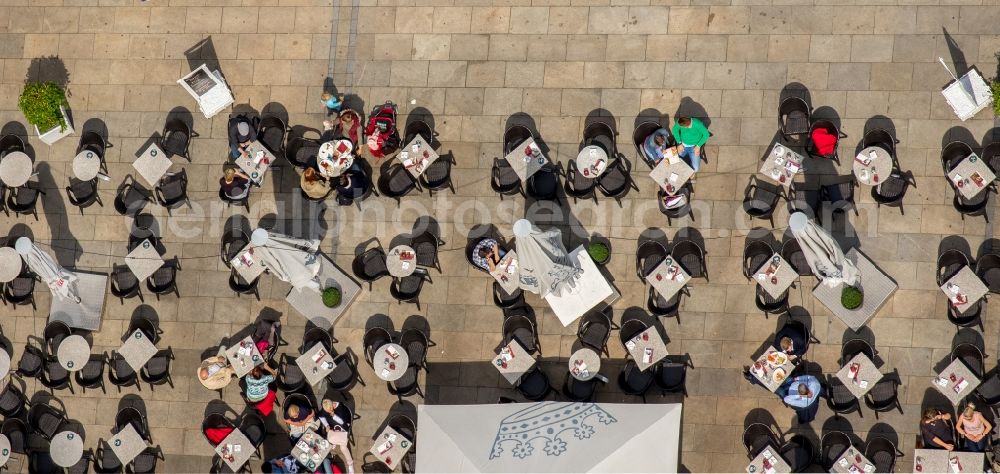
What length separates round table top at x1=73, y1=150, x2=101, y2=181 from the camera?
60.8ft

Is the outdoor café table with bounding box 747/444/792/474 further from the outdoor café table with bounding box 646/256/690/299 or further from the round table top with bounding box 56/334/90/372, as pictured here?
the round table top with bounding box 56/334/90/372

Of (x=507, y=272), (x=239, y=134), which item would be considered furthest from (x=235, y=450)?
(x=507, y=272)

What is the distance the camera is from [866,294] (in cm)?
1711

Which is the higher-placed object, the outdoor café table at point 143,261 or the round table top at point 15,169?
the round table top at point 15,169

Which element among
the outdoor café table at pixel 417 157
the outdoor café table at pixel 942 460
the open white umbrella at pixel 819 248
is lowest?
the outdoor café table at pixel 942 460

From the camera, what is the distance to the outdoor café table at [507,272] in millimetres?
17484

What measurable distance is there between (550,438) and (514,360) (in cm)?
268

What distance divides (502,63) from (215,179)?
737cm

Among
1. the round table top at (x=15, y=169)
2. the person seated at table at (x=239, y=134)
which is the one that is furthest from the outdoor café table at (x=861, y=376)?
the round table top at (x=15, y=169)

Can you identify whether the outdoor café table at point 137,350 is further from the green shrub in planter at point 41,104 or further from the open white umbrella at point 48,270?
the green shrub in planter at point 41,104

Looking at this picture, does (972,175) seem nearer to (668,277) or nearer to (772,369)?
(772,369)

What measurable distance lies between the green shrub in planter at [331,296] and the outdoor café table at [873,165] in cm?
1178

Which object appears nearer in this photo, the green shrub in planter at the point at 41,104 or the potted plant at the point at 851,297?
the potted plant at the point at 851,297

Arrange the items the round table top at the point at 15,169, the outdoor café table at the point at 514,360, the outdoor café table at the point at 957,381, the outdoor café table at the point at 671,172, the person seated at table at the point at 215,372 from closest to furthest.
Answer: the outdoor café table at the point at 957,381
the outdoor café table at the point at 671,172
the outdoor café table at the point at 514,360
the person seated at table at the point at 215,372
the round table top at the point at 15,169
